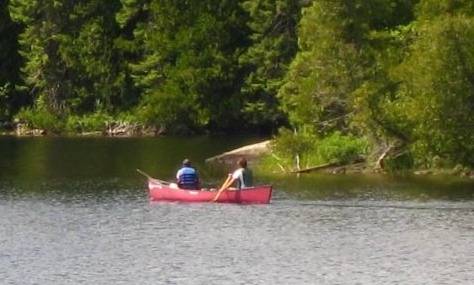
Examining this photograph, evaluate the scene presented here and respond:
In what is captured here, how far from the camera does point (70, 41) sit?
98.5 m

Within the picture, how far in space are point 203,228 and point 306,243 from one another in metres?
4.50

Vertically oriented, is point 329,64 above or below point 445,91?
above

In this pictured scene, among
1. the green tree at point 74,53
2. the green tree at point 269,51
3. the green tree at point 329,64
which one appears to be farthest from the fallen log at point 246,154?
the green tree at point 74,53

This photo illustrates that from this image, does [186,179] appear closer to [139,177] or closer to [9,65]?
[139,177]

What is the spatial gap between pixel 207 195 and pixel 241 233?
8732 millimetres

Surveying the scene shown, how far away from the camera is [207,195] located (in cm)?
4888

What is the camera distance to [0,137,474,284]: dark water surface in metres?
33.2

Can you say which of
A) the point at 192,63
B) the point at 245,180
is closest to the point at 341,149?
the point at 245,180

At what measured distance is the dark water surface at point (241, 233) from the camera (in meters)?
33.2

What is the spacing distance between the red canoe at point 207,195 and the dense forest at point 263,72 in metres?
10.3

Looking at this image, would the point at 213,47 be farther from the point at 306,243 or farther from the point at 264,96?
the point at 306,243

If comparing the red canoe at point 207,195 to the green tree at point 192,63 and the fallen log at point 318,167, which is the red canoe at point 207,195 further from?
the green tree at point 192,63

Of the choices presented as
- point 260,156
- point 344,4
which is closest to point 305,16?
point 344,4

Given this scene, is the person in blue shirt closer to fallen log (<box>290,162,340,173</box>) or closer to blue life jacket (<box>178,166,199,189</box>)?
blue life jacket (<box>178,166,199,189</box>)
